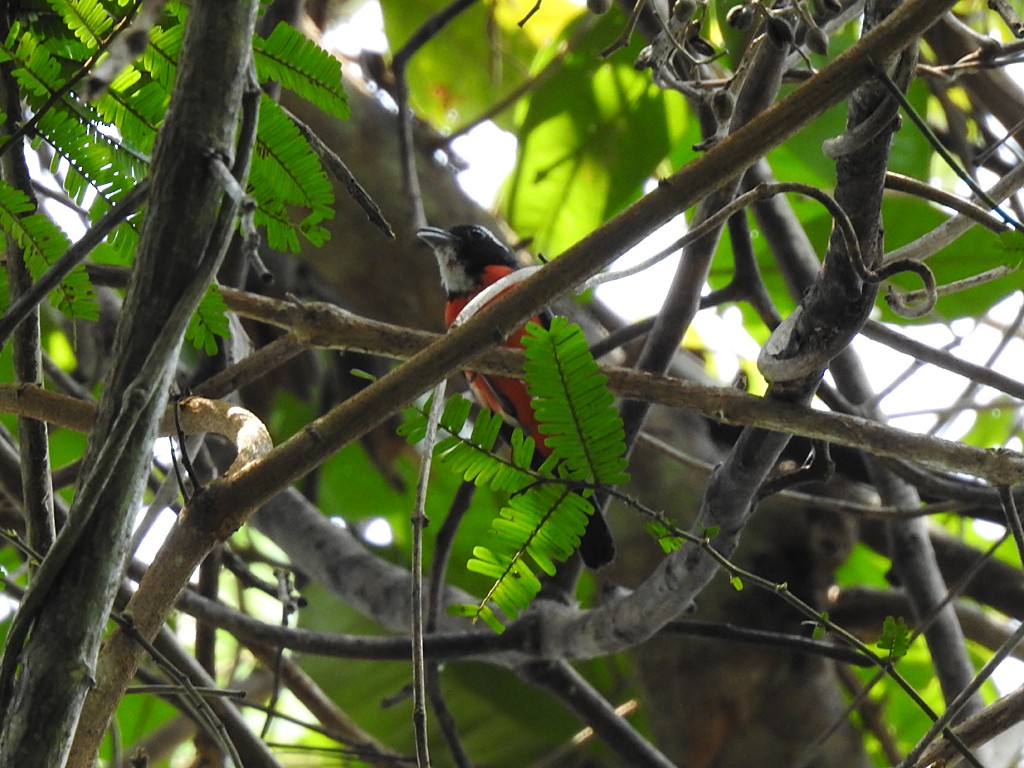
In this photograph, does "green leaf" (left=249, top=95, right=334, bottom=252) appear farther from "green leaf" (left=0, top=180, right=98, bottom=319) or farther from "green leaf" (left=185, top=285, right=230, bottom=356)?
"green leaf" (left=0, top=180, right=98, bottom=319)

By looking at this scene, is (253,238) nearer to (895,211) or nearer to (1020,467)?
(1020,467)

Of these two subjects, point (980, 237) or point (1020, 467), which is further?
point (980, 237)

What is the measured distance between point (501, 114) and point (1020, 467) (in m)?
2.98

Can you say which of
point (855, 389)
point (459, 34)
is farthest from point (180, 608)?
point (459, 34)

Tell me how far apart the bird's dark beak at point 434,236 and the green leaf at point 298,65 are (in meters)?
1.84

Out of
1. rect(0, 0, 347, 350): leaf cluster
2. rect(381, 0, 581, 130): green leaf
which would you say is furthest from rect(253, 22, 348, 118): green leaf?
rect(381, 0, 581, 130): green leaf

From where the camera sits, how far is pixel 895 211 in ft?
10.3

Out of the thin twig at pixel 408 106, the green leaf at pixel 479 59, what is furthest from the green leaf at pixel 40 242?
the green leaf at pixel 479 59

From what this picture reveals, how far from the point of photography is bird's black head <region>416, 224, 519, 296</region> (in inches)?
145

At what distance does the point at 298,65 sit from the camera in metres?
1.41

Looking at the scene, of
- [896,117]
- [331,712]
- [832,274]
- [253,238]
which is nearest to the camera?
[253,238]

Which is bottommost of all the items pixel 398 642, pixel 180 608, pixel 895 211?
pixel 398 642

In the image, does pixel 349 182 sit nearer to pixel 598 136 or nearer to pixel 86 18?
pixel 86 18

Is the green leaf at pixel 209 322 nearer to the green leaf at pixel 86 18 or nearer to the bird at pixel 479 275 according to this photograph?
the green leaf at pixel 86 18
